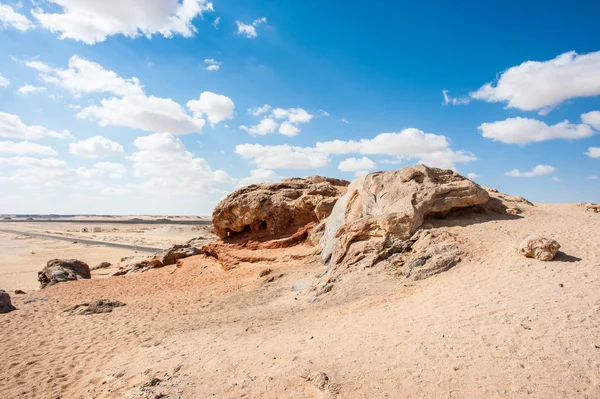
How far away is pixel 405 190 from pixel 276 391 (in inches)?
394

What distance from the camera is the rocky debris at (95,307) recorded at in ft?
43.9

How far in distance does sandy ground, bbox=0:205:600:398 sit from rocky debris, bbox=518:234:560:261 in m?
0.23

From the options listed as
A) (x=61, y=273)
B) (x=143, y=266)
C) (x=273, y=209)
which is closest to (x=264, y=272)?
(x=273, y=209)

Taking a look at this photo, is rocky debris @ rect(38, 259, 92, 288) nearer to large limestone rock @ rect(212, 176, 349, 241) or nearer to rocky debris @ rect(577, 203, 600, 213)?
large limestone rock @ rect(212, 176, 349, 241)

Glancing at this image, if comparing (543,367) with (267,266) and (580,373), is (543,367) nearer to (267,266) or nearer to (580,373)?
(580,373)

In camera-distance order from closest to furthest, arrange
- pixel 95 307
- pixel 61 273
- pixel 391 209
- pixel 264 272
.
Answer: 1. pixel 391 209
2. pixel 95 307
3. pixel 264 272
4. pixel 61 273

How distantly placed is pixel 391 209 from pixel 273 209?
846 cm

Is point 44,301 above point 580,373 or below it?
below

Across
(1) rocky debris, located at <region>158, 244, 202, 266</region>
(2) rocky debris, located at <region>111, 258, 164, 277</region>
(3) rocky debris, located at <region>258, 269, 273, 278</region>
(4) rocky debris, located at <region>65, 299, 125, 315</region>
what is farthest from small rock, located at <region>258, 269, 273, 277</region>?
(2) rocky debris, located at <region>111, 258, 164, 277</region>

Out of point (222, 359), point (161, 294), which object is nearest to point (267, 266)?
point (161, 294)

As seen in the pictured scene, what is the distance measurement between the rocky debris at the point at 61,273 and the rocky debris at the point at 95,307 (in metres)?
7.60

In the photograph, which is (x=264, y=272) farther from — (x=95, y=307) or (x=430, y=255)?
(x=430, y=255)

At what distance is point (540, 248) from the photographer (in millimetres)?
9164

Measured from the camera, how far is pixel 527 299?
744cm
